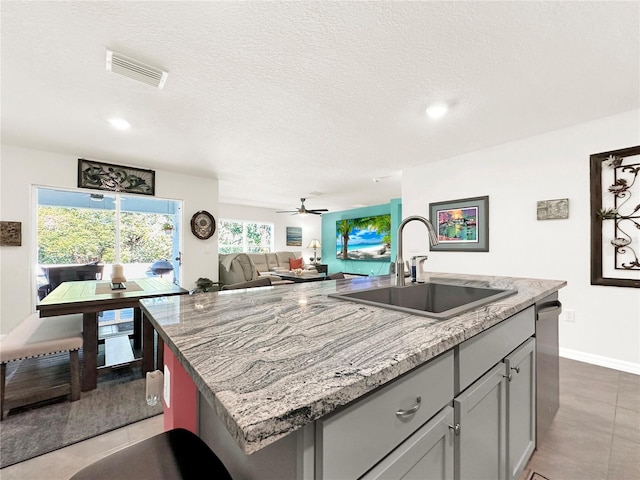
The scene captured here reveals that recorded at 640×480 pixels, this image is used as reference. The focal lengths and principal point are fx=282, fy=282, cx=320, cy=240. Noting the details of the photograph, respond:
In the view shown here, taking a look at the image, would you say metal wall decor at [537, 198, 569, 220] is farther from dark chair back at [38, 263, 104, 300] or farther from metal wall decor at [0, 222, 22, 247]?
metal wall decor at [0, 222, 22, 247]

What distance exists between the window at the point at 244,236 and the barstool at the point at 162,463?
24.9 feet

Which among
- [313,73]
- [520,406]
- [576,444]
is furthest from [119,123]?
[576,444]

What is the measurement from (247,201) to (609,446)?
725 centimetres

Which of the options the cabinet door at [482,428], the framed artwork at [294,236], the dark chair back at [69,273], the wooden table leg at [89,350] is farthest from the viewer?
the framed artwork at [294,236]

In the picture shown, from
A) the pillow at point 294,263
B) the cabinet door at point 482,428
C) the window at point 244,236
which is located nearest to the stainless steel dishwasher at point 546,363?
the cabinet door at point 482,428

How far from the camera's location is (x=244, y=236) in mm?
8398

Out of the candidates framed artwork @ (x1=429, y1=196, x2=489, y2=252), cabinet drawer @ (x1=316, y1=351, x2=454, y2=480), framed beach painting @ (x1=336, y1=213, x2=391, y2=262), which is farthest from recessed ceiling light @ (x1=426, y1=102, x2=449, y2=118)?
framed beach painting @ (x1=336, y1=213, x2=391, y2=262)

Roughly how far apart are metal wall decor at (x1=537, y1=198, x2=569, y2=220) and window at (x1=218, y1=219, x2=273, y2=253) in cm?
708

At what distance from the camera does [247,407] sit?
419 millimetres

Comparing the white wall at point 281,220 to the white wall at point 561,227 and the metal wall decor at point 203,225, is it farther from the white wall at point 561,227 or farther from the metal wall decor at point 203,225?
the white wall at point 561,227

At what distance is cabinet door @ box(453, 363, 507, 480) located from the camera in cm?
85

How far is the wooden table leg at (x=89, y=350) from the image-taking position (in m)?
2.17

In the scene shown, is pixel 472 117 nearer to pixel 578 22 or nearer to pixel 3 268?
pixel 578 22

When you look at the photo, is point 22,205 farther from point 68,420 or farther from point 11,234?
point 68,420
